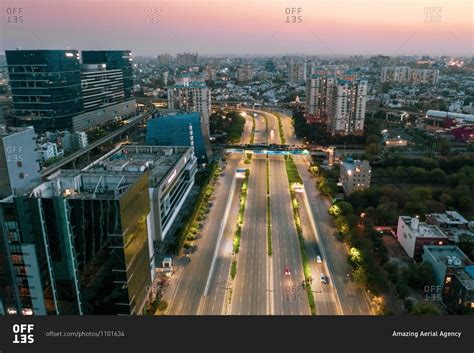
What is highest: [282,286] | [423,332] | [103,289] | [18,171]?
[18,171]

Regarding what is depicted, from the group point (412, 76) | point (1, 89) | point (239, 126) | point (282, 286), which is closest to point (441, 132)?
point (239, 126)

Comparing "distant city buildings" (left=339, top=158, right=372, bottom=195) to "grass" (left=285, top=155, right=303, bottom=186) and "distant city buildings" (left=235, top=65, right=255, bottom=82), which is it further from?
"distant city buildings" (left=235, top=65, right=255, bottom=82)


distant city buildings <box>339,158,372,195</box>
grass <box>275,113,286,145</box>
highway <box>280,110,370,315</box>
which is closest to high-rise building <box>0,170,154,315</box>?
highway <box>280,110,370,315</box>

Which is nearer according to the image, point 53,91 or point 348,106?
point 53,91

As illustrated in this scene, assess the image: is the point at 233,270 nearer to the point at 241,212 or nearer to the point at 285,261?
the point at 285,261

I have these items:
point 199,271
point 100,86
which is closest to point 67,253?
A: point 199,271

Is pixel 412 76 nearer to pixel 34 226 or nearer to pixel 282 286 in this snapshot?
pixel 282 286
